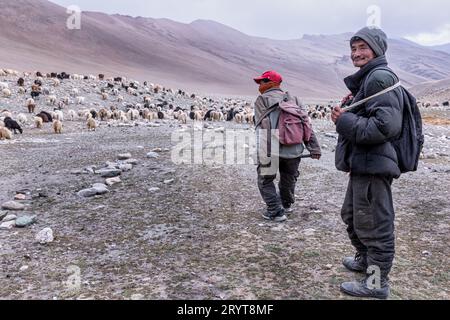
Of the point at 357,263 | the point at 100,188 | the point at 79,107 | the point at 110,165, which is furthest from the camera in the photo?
the point at 79,107

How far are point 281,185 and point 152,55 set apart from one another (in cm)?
7488

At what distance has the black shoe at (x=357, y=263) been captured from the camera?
3.09 metres

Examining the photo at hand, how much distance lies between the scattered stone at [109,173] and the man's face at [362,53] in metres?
4.46

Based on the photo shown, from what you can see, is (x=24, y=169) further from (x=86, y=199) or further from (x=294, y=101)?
(x=294, y=101)

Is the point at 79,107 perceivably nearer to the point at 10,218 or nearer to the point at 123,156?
the point at 123,156

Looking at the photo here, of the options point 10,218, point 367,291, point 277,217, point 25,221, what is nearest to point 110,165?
point 10,218

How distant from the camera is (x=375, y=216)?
2.63 meters

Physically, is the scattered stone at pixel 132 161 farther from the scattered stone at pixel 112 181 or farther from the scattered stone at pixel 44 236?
the scattered stone at pixel 44 236

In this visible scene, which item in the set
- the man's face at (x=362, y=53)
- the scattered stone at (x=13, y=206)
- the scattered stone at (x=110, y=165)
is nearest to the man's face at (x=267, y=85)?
the man's face at (x=362, y=53)

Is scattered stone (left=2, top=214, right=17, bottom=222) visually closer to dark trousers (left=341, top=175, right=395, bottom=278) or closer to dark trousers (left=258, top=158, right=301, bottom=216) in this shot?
dark trousers (left=258, top=158, right=301, bottom=216)

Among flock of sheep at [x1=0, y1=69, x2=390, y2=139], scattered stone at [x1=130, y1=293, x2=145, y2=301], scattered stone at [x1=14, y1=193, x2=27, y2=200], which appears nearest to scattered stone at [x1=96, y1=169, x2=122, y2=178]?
scattered stone at [x1=14, y1=193, x2=27, y2=200]

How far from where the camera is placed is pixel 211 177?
6.24 metres
